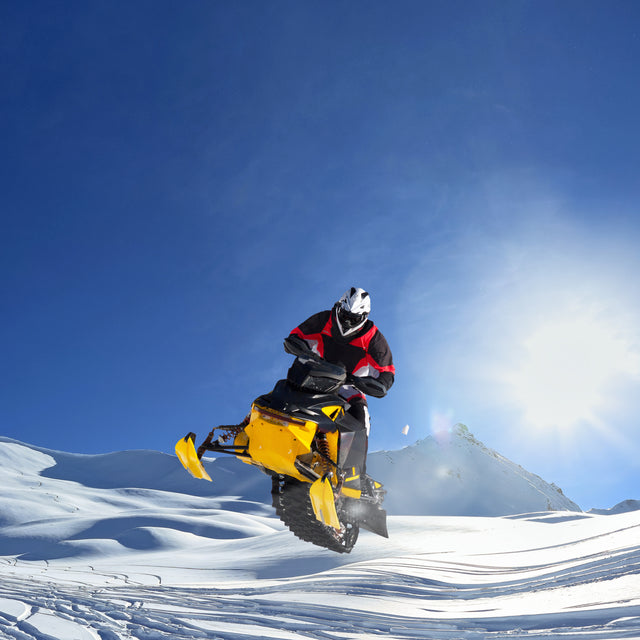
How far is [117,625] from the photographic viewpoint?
4395 mm

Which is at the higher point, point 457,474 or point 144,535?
point 457,474

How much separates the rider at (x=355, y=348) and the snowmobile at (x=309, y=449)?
16cm

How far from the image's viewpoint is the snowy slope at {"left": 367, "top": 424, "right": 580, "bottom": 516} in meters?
110

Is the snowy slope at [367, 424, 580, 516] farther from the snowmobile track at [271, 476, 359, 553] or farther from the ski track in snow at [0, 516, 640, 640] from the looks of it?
the snowmobile track at [271, 476, 359, 553]

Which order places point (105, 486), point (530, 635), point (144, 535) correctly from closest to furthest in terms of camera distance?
point (530, 635)
point (144, 535)
point (105, 486)

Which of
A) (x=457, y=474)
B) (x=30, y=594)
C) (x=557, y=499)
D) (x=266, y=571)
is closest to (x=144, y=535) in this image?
(x=266, y=571)

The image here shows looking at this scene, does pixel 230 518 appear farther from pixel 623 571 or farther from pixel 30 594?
pixel 623 571

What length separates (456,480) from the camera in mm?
127562

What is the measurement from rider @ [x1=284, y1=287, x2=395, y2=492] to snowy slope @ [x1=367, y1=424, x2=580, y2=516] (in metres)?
93.6

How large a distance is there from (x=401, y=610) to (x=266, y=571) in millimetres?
12336

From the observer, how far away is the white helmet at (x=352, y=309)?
5.53m

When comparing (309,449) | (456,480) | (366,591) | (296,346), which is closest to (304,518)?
(309,449)

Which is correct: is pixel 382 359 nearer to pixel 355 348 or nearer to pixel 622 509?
pixel 355 348

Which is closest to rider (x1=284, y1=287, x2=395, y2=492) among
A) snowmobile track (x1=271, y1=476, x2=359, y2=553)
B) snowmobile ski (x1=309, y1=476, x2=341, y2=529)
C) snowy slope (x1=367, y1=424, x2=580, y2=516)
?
snowmobile track (x1=271, y1=476, x2=359, y2=553)
